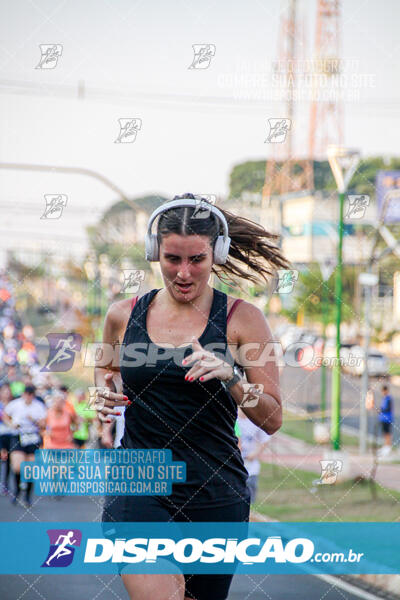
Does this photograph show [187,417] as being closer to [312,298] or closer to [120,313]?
[120,313]

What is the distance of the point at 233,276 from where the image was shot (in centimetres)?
405

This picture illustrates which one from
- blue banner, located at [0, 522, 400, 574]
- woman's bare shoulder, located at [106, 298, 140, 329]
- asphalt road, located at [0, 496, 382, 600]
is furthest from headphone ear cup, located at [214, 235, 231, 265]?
asphalt road, located at [0, 496, 382, 600]

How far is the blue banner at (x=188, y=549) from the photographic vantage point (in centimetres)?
330

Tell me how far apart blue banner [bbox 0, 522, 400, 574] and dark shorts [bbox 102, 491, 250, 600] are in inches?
1.5

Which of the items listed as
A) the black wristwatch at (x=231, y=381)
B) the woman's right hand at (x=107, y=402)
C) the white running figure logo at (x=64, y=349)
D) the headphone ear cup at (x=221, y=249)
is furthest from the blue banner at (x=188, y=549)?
the white running figure logo at (x=64, y=349)

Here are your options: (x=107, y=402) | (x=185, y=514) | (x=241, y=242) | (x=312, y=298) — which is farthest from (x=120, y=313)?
(x=312, y=298)

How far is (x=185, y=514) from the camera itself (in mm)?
3197

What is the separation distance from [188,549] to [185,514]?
599 mm

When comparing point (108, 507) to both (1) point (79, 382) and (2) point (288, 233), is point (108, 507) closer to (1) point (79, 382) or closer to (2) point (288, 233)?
(2) point (288, 233)

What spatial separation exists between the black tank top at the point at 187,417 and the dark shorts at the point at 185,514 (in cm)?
3

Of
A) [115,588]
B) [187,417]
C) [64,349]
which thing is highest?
[187,417]

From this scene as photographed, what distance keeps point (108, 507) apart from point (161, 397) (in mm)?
457

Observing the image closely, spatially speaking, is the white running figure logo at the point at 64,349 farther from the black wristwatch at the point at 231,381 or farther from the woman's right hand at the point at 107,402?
the black wristwatch at the point at 231,381

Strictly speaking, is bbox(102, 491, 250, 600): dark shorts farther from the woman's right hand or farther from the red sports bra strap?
the red sports bra strap
